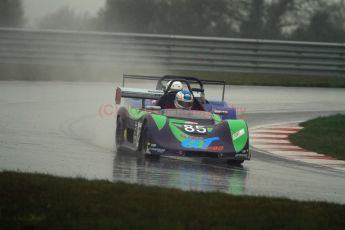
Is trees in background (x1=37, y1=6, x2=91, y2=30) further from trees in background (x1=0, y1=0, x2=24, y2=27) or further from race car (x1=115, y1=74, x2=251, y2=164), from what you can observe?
race car (x1=115, y1=74, x2=251, y2=164)

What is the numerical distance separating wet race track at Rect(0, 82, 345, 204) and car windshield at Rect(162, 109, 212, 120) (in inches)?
31.6

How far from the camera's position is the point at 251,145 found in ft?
47.4

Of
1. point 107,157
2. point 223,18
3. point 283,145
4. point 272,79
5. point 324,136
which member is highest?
point 223,18

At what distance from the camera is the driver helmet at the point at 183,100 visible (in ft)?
43.6

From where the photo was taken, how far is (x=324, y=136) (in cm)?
1551

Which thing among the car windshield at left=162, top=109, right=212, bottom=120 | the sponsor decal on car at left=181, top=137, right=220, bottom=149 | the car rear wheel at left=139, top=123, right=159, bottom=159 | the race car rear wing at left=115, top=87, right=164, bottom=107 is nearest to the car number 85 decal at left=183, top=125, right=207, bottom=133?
the sponsor decal on car at left=181, top=137, right=220, bottom=149

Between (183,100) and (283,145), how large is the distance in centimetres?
225

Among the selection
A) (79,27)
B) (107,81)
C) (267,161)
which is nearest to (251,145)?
(267,161)

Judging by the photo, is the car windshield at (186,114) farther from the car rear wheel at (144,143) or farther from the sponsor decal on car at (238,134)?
the sponsor decal on car at (238,134)

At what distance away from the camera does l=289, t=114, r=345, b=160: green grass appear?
13.9 meters

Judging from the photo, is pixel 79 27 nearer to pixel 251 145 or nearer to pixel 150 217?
pixel 251 145

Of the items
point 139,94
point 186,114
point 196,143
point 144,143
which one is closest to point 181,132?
point 196,143

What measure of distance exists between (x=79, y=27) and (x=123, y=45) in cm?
628

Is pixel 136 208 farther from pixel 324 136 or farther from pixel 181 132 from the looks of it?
pixel 324 136
